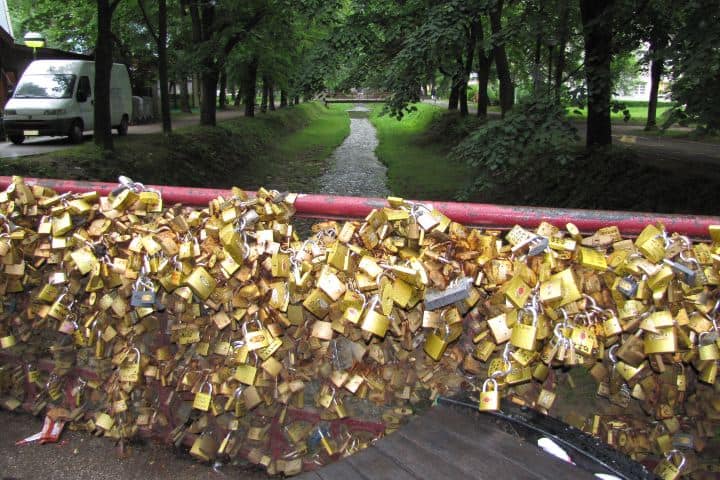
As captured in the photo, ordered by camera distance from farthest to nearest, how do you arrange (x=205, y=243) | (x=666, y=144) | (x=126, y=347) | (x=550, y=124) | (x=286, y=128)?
(x=286, y=128)
(x=666, y=144)
(x=550, y=124)
(x=126, y=347)
(x=205, y=243)

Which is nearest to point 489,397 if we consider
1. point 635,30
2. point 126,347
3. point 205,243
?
point 205,243

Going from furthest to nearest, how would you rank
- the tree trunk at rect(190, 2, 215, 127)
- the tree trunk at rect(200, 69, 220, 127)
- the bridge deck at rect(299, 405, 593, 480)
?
the tree trunk at rect(200, 69, 220, 127) < the tree trunk at rect(190, 2, 215, 127) < the bridge deck at rect(299, 405, 593, 480)

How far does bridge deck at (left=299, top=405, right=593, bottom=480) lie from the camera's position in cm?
→ 167

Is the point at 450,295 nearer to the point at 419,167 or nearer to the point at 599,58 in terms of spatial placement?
the point at 599,58

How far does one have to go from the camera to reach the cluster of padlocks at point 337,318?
2.24 meters

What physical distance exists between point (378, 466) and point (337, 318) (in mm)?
806

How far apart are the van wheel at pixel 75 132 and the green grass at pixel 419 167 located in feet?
Result: 33.8

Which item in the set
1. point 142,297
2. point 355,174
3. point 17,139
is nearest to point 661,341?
point 142,297

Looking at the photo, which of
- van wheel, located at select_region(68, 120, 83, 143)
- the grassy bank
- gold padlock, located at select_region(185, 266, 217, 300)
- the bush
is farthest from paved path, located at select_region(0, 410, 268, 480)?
the bush

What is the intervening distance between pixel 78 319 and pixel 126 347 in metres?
0.36

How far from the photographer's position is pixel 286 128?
3844cm

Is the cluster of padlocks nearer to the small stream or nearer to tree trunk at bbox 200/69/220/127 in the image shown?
the small stream

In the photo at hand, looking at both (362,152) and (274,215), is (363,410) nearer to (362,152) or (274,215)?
(274,215)

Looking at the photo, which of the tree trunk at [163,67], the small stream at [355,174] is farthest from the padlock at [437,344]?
the tree trunk at [163,67]
